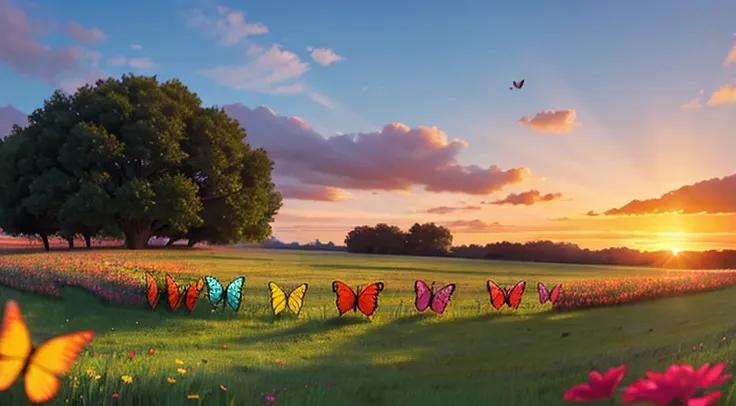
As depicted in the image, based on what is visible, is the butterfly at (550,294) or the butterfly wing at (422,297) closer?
the butterfly wing at (422,297)

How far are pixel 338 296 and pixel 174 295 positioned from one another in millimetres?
3825

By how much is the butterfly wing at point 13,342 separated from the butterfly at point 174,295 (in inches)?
375

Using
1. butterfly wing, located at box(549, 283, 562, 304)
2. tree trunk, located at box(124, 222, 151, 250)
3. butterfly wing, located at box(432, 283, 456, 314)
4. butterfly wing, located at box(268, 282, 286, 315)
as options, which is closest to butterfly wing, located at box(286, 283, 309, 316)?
butterfly wing, located at box(268, 282, 286, 315)

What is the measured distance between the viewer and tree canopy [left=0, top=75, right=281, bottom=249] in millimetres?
29703

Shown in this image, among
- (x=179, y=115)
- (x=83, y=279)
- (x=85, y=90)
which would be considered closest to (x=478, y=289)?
(x=83, y=279)

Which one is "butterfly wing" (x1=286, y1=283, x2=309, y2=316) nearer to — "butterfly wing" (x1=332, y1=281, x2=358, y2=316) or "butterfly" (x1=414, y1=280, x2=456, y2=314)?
"butterfly wing" (x1=332, y1=281, x2=358, y2=316)

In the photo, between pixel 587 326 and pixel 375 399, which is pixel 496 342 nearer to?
pixel 587 326

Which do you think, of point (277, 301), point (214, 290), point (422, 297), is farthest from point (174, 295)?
point (422, 297)

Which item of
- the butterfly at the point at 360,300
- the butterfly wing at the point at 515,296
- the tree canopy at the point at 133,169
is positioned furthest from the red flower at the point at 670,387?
the tree canopy at the point at 133,169

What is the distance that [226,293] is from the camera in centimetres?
1262

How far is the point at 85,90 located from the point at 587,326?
32087 millimetres

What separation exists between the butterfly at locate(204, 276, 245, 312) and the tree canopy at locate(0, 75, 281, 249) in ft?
58.7

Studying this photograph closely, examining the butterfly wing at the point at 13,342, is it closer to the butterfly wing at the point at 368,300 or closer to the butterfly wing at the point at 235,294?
the butterfly wing at the point at 368,300

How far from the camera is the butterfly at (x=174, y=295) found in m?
12.7
